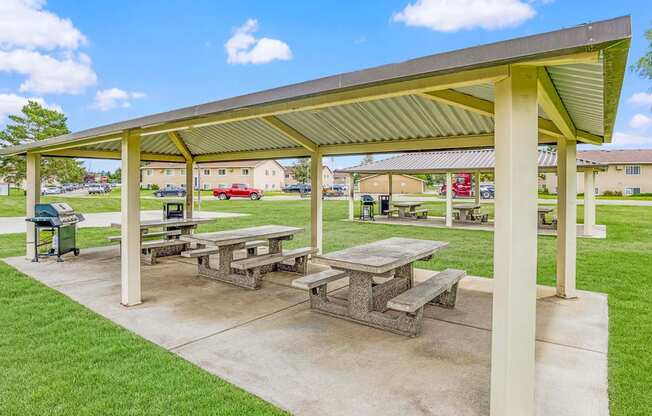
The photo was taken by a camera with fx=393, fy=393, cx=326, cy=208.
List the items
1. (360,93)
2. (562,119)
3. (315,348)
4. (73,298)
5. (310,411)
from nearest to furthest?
(310,411)
(360,93)
(315,348)
(562,119)
(73,298)

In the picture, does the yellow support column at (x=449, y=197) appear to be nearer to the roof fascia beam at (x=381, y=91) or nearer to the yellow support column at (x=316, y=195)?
the yellow support column at (x=316, y=195)

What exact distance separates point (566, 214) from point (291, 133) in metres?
4.41

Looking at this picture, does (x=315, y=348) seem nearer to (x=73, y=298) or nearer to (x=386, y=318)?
(x=386, y=318)

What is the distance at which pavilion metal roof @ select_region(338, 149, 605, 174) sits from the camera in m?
13.8

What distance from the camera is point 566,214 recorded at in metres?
5.49

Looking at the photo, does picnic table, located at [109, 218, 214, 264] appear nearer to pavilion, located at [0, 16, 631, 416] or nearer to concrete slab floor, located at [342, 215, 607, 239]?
pavilion, located at [0, 16, 631, 416]

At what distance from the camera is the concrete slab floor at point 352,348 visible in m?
2.90

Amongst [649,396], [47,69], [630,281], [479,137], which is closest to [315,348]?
[649,396]

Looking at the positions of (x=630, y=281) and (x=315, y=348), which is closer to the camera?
(x=315, y=348)

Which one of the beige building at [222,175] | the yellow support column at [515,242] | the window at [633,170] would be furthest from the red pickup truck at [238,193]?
the window at [633,170]

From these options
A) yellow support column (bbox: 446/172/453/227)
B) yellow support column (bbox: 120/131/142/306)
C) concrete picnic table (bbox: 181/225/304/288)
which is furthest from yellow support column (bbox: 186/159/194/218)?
yellow support column (bbox: 446/172/453/227)

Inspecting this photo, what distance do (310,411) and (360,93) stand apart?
94.5 inches

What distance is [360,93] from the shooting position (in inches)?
124

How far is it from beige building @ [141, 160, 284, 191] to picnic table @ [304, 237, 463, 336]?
138 feet
